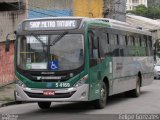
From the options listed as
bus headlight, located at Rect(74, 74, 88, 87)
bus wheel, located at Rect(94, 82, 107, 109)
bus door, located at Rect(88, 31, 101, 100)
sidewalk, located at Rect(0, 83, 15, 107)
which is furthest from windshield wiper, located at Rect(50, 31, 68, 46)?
sidewalk, located at Rect(0, 83, 15, 107)

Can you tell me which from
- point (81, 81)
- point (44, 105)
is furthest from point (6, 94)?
point (81, 81)

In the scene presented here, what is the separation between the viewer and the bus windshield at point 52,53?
15344mm

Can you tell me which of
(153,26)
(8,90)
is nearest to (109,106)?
(8,90)

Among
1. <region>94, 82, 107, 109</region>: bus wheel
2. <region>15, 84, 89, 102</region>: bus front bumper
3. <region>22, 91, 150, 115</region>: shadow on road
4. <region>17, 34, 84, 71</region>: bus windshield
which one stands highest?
<region>17, 34, 84, 71</region>: bus windshield

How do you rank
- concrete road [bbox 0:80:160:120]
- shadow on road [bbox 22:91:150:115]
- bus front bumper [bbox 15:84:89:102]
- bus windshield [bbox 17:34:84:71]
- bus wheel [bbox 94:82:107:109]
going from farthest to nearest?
bus wheel [bbox 94:82:107:109] → shadow on road [bbox 22:91:150:115] → bus windshield [bbox 17:34:84:71] → bus front bumper [bbox 15:84:89:102] → concrete road [bbox 0:80:160:120]

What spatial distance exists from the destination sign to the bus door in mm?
640

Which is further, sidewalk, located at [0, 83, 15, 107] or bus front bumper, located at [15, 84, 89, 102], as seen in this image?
sidewalk, located at [0, 83, 15, 107]

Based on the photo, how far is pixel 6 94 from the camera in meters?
23.5

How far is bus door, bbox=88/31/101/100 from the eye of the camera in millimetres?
15664

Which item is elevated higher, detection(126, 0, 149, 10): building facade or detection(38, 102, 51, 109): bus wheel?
detection(126, 0, 149, 10): building facade

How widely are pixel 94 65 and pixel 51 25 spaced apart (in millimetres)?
1814

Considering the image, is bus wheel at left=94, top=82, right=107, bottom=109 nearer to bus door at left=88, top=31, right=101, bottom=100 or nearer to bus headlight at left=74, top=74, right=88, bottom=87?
bus door at left=88, top=31, right=101, bottom=100

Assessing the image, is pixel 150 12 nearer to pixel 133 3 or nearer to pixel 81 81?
pixel 133 3

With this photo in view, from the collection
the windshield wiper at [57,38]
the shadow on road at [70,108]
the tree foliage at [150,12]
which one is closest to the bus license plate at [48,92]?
the shadow on road at [70,108]
